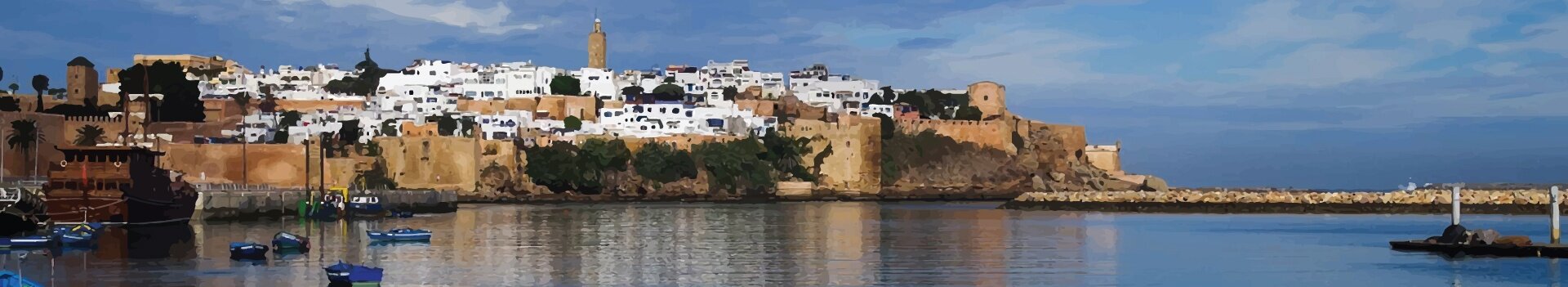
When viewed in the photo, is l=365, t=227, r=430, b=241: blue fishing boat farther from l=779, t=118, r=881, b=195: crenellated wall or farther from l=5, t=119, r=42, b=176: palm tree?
l=779, t=118, r=881, b=195: crenellated wall

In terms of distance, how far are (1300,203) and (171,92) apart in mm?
36916

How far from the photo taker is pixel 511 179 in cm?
5828

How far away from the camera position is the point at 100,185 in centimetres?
2900

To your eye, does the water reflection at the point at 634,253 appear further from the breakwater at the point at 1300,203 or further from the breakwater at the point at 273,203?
the breakwater at the point at 1300,203

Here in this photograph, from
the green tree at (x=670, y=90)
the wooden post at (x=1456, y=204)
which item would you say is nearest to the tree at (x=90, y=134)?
the green tree at (x=670, y=90)

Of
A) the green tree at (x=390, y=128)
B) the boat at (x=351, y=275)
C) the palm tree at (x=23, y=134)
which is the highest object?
the green tree at (x=390, y=128)

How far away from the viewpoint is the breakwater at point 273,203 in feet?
115

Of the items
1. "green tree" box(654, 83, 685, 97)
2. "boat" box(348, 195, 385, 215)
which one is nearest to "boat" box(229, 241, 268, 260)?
"boat" box(348, 195, 385, 215)

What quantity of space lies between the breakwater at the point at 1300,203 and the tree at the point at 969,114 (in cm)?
1823

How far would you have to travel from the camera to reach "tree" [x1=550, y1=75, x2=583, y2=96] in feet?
248

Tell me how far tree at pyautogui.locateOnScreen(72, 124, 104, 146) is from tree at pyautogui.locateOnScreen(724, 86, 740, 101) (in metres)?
33.2

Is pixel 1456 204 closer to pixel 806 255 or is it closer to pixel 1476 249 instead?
pixel 1476 249

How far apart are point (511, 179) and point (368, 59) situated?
37447 millimetres

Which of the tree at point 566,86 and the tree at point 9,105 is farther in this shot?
the tree at point 566,86
